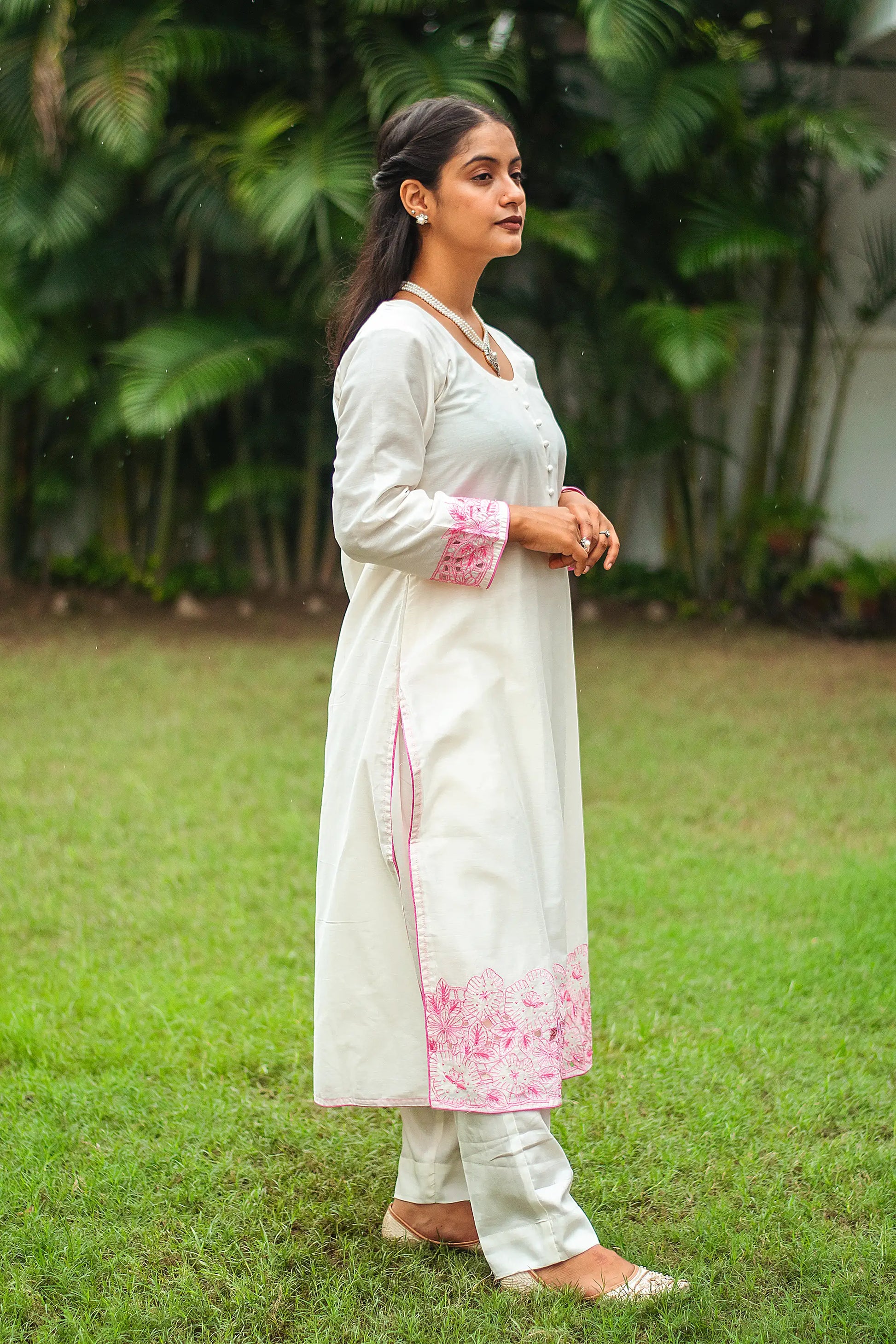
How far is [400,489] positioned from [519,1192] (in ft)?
3.27

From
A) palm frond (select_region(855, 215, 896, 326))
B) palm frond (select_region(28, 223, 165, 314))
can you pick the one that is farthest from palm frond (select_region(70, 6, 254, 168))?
palm frond (select_region(855, 215, 896, 326))

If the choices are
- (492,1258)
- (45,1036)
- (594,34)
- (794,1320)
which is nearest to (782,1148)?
(794,1320)

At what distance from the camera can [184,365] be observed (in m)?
7.62

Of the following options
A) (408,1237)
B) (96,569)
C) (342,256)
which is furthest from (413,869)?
(96,569)

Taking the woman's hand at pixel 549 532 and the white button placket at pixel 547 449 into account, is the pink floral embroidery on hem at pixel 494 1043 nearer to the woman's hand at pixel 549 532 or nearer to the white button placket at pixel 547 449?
the woman's hand at pixel 549 532

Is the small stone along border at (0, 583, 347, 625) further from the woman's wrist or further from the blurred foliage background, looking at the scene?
the woman's wrist

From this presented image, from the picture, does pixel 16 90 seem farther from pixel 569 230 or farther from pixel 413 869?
pixel 413 869

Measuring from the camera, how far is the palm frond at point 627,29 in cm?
681

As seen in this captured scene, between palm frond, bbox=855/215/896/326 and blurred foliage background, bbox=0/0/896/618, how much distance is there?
29 millimetres

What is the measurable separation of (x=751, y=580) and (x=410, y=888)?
6.53m

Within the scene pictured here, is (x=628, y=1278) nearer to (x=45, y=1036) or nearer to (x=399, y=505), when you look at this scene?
(x=399, y=505)

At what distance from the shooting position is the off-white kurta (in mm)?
1950

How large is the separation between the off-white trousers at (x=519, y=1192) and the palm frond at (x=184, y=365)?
5.61 meters

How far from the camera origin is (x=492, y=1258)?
6.58ft
